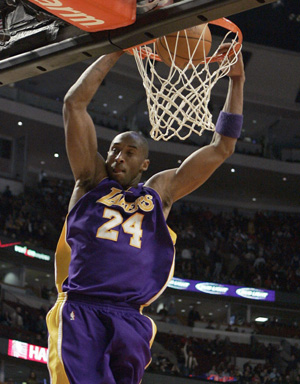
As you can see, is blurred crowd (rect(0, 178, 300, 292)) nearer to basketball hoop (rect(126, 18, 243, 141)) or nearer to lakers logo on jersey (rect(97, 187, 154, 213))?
basketball hoop (rect(126, 18, 243, 141))

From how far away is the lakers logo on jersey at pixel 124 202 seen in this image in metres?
3.37

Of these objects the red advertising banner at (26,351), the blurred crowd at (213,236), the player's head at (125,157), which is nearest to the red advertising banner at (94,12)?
the player's head at (125,157)

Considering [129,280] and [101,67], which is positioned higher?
[101,67]

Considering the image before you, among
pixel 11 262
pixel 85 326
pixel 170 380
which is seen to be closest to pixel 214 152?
pixel 85 326

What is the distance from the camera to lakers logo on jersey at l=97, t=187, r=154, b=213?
3365 millimetres

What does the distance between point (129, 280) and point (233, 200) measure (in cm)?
2360

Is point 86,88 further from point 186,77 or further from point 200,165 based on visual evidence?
point 186,77

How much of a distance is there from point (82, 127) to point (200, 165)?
718mm

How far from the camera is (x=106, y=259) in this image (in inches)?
126

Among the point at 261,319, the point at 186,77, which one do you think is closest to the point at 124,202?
the point at 186,77

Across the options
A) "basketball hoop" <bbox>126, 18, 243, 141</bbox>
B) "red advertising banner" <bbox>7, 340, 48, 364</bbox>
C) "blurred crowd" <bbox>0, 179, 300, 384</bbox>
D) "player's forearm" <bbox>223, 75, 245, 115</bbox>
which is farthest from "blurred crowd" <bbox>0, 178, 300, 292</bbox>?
"player's forearm" <bbox>223, 75, 245, 115</bbox>

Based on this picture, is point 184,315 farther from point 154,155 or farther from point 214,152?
point 214,152

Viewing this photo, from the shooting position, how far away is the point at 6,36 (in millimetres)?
3637

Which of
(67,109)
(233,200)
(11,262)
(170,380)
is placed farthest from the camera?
(233,200)
